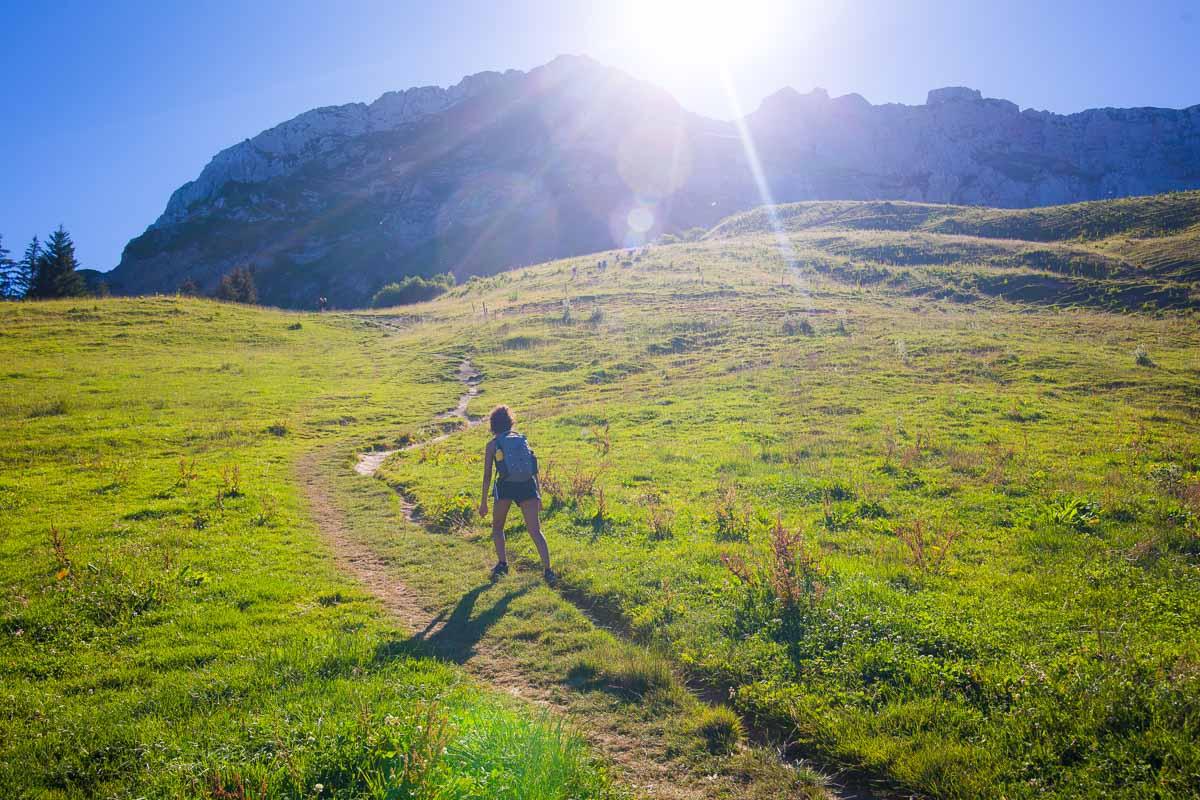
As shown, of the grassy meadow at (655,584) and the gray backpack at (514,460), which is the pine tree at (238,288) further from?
the gray backpack at (514,460)

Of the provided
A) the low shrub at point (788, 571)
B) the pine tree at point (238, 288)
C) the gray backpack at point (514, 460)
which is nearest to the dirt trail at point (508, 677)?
the gray backpack at point (514, 460)

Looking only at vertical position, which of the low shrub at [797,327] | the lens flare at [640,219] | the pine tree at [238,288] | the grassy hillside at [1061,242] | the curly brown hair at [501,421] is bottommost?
the curly brown hair at [501,421]

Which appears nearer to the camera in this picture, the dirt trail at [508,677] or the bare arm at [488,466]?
the dirt trail at [508,677]

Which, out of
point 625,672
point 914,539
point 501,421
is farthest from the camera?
point 501,421

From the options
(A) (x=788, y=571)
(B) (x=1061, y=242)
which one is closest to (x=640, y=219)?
(B) (x=1061, y=242)

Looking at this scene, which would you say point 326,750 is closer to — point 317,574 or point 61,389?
point 317,574

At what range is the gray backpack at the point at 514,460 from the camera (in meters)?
10.5

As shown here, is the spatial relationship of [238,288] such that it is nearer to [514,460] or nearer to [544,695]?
[514,460]

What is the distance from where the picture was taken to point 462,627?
8930 mm

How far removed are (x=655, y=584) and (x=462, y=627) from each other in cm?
324

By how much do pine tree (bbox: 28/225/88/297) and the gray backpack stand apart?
321 feet

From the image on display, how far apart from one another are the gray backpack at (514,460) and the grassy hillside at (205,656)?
3.08 m

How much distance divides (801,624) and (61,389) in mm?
34862

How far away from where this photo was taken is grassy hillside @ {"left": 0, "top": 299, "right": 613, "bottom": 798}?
5180 millimetres
